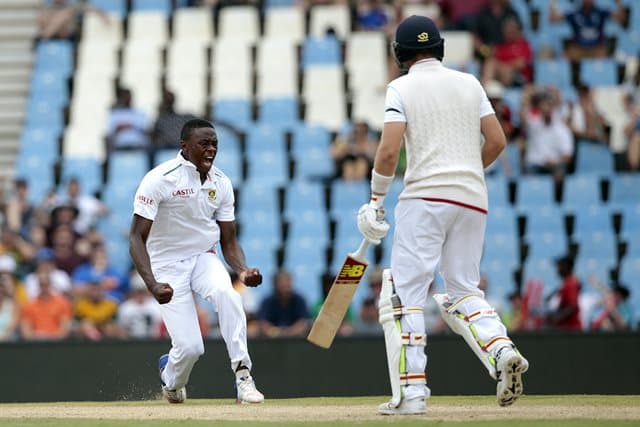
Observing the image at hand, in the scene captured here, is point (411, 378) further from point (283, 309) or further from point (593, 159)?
point (593, 159)

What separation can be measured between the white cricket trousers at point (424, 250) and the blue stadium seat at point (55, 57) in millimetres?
11867

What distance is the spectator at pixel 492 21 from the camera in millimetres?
18453

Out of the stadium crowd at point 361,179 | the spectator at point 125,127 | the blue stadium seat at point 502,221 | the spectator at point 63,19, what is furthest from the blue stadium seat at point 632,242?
A: the spectator at point 63,19

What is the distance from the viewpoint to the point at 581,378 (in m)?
11.5

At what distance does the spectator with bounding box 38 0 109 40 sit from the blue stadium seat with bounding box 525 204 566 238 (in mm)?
6774

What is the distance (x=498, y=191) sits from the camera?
1611cm

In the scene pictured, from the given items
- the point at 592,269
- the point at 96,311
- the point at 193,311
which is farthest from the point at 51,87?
the point at 193,311

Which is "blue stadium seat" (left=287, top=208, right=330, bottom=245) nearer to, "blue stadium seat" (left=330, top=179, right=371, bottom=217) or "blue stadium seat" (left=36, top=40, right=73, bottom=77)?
"blue stadium seat" (left=330, top=179, right=371, bottom=217)

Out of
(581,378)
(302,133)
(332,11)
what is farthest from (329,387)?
(332,11)

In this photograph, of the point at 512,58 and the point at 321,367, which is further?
the point at 512,58

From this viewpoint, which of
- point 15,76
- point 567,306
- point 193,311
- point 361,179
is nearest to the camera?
point 193,311

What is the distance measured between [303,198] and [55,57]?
476 cm

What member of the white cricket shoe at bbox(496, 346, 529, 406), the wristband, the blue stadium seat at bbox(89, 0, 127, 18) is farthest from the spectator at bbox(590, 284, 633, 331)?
the blue stadium seat at bbox(89, 0, 127, 18)

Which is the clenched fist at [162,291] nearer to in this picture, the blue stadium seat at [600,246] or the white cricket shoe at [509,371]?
the white cricket shoe at [509,371]
